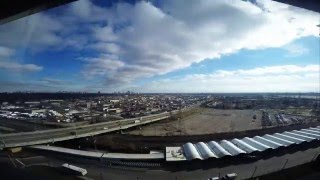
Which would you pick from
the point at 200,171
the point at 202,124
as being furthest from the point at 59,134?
the point at 202,124

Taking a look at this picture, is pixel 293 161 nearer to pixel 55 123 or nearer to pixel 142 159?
pixel 142 159

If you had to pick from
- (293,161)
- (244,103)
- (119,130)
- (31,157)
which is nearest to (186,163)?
(293,161)

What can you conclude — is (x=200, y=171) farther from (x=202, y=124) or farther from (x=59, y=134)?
(x=202, y=124)

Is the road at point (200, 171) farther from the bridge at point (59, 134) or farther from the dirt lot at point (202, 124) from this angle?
the dirt lot at point (202, 124)

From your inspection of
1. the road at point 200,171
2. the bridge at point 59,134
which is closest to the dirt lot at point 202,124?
the bridge at point 59,134

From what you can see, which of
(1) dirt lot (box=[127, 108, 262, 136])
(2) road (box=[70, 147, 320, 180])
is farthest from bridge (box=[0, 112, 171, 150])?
(2) road (box=[70, 147, 320, 180])

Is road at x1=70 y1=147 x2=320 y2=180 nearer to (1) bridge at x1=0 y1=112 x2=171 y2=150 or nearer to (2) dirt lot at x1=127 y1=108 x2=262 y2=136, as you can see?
(1) bridge at x1=0 y1=112 x2=171 y2=150
